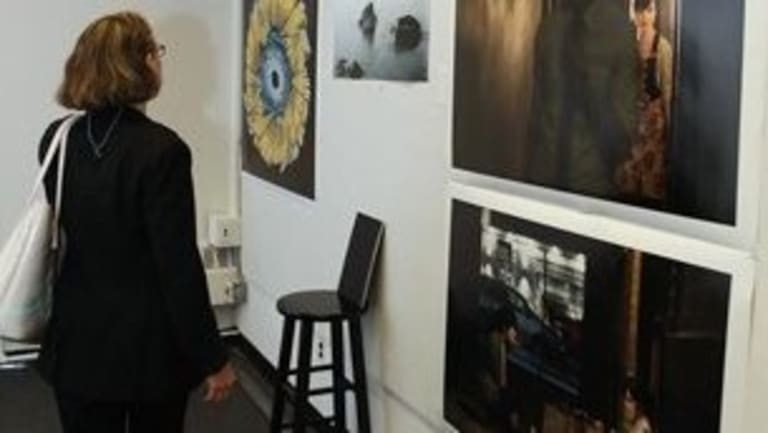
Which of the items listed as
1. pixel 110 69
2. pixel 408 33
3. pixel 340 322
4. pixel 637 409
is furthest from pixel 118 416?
pixel 408 33

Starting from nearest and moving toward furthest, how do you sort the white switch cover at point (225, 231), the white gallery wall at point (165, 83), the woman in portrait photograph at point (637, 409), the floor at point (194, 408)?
the woman in portrait photograph at point (637, 409) < the floor at point (194, 408) < the white gallery wall at point (165, 83) < the white switch cover at point (225, 231)

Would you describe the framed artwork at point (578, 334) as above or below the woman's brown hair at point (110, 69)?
below

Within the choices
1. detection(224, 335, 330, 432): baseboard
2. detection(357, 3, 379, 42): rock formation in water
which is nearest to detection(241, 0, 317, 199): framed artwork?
detection(357, 3, 379, 42): rock formation in water

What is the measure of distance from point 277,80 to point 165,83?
915mm

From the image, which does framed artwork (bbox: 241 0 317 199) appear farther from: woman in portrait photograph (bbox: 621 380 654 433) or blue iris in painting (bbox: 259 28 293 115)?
woman in portrait photograph (bbox: 621 380 654 433)

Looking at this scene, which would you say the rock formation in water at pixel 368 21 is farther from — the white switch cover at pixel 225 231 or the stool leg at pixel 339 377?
the white switch cover at pixel 225 231

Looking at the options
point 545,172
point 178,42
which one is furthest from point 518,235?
point 178,42

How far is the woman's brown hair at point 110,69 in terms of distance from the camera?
2.05 metres

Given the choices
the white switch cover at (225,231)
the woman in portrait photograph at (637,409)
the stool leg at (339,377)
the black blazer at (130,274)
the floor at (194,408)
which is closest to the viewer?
the woman in portrait photograph at (637,409)

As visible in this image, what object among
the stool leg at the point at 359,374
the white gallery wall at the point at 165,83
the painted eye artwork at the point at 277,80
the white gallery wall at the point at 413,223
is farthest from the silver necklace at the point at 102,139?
the white gallery wall at the point at 165,83

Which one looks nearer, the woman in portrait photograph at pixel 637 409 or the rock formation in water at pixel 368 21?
the woman in portrait photograph at pixel 637 409

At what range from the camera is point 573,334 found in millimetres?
1915

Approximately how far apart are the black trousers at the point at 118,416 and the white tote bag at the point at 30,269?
7.5 inches

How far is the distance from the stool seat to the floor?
84 cm
